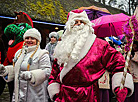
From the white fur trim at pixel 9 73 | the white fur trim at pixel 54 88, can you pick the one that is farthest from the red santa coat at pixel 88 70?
the white fur trim at pixel 9 73

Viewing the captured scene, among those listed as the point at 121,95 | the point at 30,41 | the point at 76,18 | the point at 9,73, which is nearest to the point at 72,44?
the point at 76,18

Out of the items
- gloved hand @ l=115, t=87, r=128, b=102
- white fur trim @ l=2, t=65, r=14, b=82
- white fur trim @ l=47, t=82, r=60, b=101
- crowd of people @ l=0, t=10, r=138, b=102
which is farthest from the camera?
white fur trim @ l=2, t=65, r=14, b=82

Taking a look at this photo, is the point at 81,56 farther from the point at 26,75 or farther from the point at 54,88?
the point at 26,75

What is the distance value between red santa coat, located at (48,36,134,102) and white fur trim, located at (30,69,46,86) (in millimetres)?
877

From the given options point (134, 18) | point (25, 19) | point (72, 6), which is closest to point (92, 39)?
point (134, 18)

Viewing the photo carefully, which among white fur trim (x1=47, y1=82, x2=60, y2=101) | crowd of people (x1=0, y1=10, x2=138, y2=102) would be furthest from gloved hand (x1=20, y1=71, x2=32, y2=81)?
white fur trim (x1=47, y1=82, x2=60, y2=101)

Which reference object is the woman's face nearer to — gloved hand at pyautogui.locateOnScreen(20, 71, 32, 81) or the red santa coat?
gloved hand at pyautogui.locateOnScreen(20, 71, 32, 81)

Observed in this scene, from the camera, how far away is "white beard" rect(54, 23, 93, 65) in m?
2.41

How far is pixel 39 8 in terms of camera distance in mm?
10594

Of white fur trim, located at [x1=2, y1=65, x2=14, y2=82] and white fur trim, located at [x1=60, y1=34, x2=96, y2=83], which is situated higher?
white fur trim, located at [x1=60, y1=34, x2=96, y2=83]

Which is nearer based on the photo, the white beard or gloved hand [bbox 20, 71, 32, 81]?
the white beard

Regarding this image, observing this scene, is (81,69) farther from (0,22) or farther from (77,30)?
(0,22)

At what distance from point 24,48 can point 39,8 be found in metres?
7.37

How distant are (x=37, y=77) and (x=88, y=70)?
1206 mm
